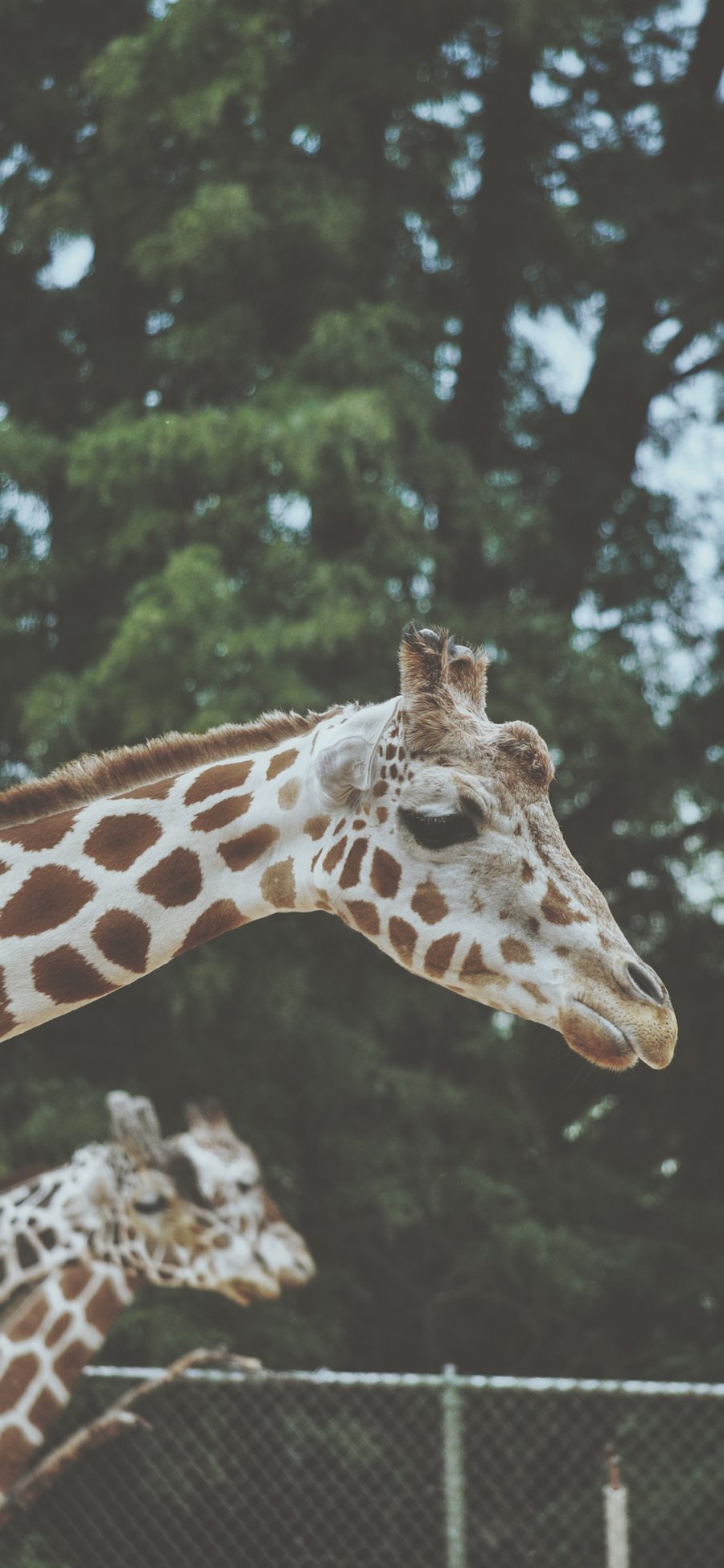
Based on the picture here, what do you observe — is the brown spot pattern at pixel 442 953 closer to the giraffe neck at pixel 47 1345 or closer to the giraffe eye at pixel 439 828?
the giraffe eye at pixel 439 828

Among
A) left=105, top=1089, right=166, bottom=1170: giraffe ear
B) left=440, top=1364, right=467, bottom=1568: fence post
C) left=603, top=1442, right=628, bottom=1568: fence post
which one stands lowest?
left=440, top=1364, right=467, bottom=1568: fence post

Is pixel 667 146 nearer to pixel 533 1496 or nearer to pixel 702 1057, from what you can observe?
pixel 702 1057

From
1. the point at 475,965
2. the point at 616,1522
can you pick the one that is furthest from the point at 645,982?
the point at 616,1522

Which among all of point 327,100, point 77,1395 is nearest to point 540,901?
point 77,1395

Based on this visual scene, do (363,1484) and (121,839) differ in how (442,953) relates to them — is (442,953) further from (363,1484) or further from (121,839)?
(363,1484)

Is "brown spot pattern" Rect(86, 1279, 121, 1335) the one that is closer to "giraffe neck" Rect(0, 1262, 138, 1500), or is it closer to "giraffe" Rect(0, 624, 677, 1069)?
"giraffe neck" Rect(0, 1262, 138, 1500)

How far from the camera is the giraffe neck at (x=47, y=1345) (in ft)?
18.6

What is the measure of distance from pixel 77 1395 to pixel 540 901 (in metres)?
6.01

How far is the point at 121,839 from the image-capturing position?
2.69 meters

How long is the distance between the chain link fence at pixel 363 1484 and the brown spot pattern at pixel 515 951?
5086mm

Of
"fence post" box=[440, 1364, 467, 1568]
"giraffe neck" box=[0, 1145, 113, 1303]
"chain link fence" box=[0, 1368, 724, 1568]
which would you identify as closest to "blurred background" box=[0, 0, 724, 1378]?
"chain link fence" box=[0, 1368, 724, 1568]

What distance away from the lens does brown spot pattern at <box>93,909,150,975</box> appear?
2605mm

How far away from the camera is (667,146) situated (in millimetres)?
10164

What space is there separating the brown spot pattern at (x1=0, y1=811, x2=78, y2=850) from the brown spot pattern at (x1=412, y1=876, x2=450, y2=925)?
2.15 ft
